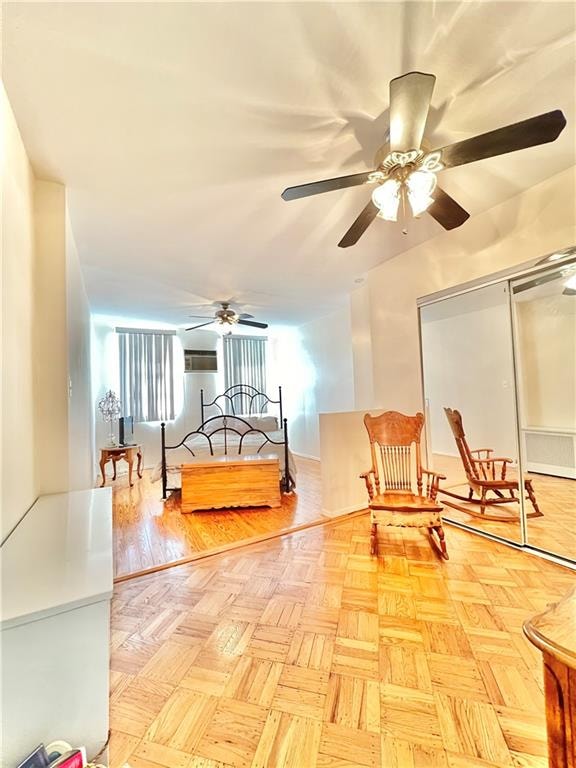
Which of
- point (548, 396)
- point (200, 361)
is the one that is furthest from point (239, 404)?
point (548, 396)

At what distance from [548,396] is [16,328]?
365 cm

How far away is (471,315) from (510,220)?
0.83 metres

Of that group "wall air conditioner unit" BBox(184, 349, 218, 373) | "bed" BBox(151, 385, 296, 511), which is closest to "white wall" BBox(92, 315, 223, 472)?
"wall air conditioner unit" BBox(184, 349, 218, 373)

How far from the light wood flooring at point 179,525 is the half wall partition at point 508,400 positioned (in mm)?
1497

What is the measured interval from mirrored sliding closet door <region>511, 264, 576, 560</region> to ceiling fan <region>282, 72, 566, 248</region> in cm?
118

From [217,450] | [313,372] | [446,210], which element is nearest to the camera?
[446,210]

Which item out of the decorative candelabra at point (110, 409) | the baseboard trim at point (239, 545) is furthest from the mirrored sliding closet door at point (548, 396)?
the decorative candelabra at point (110, 409)

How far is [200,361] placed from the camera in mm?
6180

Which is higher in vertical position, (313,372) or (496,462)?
(313,372)

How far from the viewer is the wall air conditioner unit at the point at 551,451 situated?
2.58 metres

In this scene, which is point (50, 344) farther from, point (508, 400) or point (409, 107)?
point (508, 400)

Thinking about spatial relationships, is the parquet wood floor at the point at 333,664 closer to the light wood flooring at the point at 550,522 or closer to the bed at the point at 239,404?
the light wood flooring at the point at 550,522

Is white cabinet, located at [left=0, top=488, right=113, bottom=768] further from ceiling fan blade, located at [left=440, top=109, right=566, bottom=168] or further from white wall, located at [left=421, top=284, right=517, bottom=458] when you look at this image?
white wall, located at [left=421, top=284, right=517, bottom=458]

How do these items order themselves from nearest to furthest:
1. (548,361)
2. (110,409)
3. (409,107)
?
1. (409,107)
2. (548,361)
3. (110,409)
